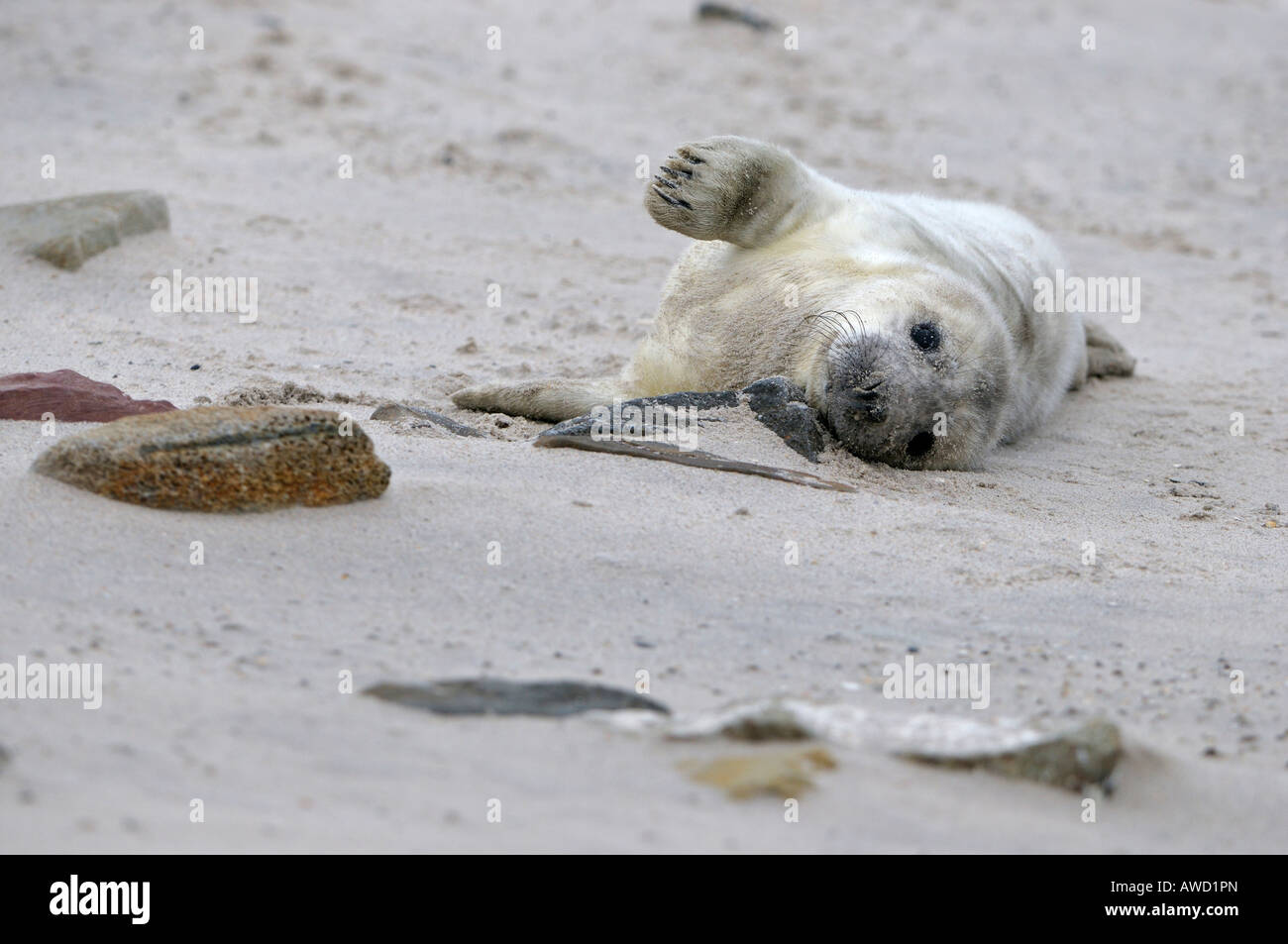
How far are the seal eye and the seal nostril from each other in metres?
0.26

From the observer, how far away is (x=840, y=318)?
456 centimetres

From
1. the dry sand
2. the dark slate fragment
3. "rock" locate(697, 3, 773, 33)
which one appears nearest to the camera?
the dry sand

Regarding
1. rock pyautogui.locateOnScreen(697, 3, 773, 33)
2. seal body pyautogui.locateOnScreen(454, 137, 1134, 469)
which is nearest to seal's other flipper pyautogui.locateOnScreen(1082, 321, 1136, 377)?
seal body pyautogui.locateOnScreen(454, 137, 1134, 469)

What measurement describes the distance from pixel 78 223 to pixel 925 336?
3.62 m

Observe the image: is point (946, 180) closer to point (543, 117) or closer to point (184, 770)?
point (543, 117)

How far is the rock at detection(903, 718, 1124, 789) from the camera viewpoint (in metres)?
2.54

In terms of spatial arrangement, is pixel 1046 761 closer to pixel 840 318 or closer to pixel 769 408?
pixel 769 408

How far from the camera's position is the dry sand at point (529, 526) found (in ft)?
7.77

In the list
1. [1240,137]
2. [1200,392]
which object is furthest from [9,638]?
[1240,137]

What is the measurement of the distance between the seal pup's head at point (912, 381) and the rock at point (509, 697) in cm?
182

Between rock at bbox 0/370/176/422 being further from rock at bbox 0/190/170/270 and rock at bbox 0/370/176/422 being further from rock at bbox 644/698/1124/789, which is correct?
rock at bbox 644/698/1124/789

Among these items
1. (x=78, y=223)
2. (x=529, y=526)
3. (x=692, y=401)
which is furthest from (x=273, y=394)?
(x=78, y=223)

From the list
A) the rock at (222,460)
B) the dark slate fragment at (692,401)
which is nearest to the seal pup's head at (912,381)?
the dark slate fragment at (692,401)

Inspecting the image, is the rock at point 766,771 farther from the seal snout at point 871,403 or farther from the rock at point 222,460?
the seal snout at point 871,403
